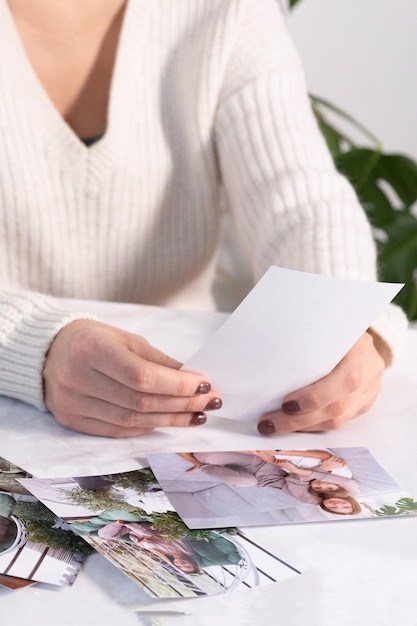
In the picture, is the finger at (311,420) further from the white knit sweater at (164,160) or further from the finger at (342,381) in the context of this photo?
the white knit sweater at (164,160)

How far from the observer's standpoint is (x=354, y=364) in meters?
0.78

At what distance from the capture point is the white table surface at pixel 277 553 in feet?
1.58

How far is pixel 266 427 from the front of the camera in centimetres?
74

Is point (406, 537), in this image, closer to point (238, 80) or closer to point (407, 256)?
point (238, 80)

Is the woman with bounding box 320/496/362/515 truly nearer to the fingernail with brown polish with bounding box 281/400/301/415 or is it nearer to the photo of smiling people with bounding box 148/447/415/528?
the photo of smiling people with bounding box 148/447/415/528

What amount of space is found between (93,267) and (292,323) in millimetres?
587

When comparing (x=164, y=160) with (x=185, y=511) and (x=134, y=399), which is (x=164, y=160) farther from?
(x=185, y=511)

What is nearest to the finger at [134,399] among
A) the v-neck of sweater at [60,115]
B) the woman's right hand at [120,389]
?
the woman's right hand at [120,389]

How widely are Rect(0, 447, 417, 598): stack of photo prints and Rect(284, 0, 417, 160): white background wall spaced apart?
5.94 feet

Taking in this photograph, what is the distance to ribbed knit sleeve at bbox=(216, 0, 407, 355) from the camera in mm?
958

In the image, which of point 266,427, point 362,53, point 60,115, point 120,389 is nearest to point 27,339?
point 120,389

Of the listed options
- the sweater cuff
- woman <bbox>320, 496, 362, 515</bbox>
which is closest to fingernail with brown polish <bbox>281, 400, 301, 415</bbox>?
woman <bbox>320, 496, 362, 515</bbox>

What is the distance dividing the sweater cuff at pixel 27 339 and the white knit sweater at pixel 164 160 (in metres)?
0.32

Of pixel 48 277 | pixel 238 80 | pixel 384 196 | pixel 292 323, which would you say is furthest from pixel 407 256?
Result: pixel 292 323
